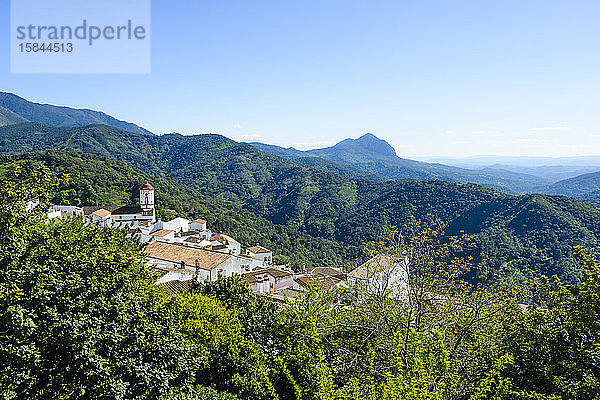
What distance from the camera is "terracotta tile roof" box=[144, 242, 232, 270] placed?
98.6 feet

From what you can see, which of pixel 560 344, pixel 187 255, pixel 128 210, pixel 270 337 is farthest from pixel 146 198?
pixel 560 344

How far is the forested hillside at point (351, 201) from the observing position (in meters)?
71.4

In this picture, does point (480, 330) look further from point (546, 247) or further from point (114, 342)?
point (546, 247)

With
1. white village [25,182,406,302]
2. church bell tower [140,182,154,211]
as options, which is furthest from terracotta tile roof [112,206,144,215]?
church bell tower [140,182,154,211]

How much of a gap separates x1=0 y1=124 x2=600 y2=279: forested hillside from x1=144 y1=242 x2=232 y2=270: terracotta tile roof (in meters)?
46.1

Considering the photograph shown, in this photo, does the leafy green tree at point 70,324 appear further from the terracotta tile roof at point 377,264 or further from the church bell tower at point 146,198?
the church bell tower at point 146,198

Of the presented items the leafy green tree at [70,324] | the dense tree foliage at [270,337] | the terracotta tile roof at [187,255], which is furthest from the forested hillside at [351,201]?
the leafy green tree at [70,324]

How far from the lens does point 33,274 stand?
27.8ft

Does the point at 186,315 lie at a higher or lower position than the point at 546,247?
higher

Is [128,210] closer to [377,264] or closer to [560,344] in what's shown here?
[377,264]

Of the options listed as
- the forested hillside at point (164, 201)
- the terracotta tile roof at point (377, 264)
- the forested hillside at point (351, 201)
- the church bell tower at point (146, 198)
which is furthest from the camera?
the forested hillside at point (351, 201)

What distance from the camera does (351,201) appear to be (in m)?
135

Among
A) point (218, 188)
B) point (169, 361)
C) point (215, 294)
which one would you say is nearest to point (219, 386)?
point (169, 361)

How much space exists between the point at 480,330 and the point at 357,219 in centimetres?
10329
